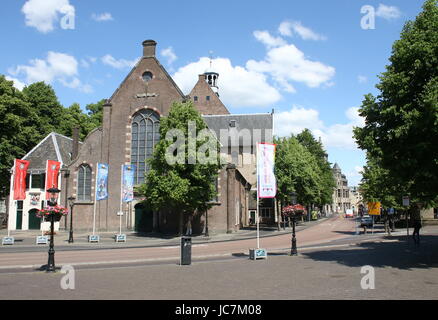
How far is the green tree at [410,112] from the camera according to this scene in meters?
14.1

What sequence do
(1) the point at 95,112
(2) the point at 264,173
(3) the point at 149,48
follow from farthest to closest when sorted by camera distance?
(1) the point at 95,112 → (3) the point at 149,48 → (2) the point at 264,173

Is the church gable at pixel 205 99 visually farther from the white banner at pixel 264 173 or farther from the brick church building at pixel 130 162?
the white banner at pixel 264 173

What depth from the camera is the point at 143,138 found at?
40500mm

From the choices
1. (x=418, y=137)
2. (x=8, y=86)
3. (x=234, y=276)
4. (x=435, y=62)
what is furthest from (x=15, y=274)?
(x=8, y=86)

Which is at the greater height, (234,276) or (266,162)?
(266,162)

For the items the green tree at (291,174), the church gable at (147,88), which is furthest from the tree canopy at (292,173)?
the church gable at (147,88)

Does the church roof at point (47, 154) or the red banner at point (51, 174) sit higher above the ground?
the church roof at point (47, 154)

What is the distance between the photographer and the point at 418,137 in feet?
48.1

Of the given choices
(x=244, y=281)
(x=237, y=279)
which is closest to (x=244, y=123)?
(x=237, y=279)

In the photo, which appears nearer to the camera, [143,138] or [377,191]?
[377,191]

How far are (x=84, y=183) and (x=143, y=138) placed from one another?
8.17 m

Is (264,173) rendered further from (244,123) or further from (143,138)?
(244,123)
